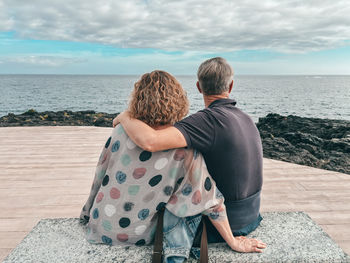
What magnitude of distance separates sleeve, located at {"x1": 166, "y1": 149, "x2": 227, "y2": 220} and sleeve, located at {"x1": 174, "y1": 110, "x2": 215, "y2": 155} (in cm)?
6

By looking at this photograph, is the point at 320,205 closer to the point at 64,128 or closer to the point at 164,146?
the point at 164,146

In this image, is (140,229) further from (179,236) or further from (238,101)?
(238,101)

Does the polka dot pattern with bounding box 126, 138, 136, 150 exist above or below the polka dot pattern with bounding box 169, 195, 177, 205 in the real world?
above

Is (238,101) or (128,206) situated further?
(238,101)

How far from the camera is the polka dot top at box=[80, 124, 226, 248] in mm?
1547

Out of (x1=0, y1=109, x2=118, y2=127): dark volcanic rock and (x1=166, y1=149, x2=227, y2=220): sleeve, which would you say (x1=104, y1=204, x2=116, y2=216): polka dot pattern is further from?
(x1=0, y1=109, x2=118, y2=127): dark volcanic rock

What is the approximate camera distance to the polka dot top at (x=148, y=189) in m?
1.55

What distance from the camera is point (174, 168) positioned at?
1551 millimetres

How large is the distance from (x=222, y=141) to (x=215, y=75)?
36 cm

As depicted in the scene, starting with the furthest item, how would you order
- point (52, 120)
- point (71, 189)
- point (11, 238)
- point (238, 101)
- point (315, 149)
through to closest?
point (238, 101) → point (52, 120) → point (315, 149) → point (71, 189) → point (11, 238)

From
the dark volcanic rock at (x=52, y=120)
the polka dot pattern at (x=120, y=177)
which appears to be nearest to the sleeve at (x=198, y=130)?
the polka dot pattern at (x=120, y=177)

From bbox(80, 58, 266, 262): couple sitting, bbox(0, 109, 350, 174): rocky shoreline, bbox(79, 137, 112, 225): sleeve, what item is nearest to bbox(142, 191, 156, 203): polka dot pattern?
bbox(80, 58, 266, 262): couple sitting

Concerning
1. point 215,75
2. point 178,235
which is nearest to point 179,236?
point 178,235

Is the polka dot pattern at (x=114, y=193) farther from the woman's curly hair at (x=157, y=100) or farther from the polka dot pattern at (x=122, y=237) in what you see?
the woman's curly hair at (x=157, y=100)
